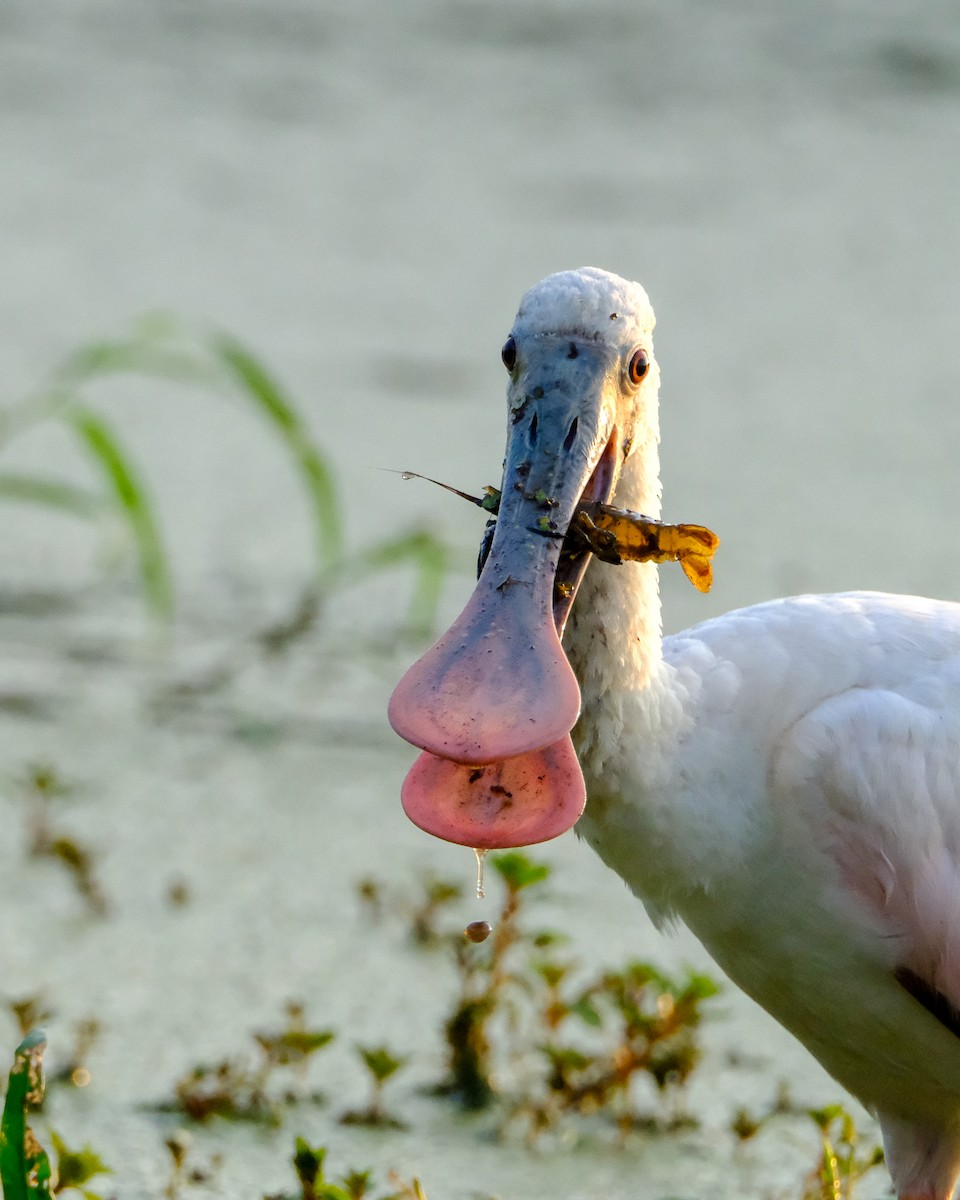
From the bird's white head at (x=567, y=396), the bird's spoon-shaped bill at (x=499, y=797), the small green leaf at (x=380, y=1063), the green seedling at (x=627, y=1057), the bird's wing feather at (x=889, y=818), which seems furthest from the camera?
the green seedling at (x=627, y=1057)

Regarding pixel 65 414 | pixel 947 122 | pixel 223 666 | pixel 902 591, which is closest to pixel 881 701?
pixel 65 414

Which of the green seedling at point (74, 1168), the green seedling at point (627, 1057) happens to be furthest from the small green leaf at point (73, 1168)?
the green seedling at point (627, 1057)

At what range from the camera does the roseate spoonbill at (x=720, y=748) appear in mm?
2281

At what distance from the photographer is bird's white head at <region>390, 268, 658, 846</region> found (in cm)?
220

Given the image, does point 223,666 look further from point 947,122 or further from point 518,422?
point 947,122

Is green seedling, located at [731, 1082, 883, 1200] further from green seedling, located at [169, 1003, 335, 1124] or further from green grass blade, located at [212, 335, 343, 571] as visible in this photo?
green grass blade, located at [212, 335, 343, 571]

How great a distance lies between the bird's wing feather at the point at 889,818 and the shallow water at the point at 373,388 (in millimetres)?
593

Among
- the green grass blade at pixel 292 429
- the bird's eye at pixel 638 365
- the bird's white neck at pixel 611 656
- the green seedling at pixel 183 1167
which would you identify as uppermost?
the green grass blade at pixel 292 429

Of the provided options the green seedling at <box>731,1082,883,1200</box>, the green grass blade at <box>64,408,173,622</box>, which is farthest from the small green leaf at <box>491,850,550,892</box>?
the green grass blade at <box>64,408,173,622</box>

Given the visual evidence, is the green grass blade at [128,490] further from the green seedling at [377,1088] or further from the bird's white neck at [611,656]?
the bird's white neck at [611,656]

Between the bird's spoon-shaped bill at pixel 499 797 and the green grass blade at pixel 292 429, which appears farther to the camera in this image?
the green grass blade at pixel 292 429

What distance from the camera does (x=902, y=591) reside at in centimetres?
531

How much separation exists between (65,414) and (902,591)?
2309mm

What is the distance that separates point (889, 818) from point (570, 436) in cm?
63
